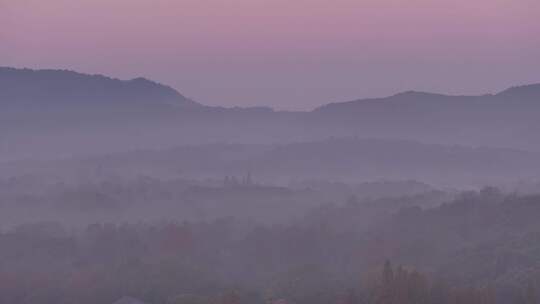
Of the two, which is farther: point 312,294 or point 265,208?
point 265,208

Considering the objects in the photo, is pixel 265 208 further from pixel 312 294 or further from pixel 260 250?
pixel 312 294

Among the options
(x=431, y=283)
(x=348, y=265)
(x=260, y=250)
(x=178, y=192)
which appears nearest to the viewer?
(x=431, y=283)

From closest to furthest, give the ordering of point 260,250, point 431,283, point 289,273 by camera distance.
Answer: point 431,283
point 289,273
point 260,250

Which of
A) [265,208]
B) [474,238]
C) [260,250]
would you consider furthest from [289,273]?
[265,208]

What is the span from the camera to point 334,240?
97.1m

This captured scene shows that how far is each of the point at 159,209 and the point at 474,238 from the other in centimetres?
6782

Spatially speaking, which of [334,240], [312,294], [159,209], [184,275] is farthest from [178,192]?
[312,294]

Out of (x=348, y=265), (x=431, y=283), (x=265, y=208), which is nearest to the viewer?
(x=431, y=283)

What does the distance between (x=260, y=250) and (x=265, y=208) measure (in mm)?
51140

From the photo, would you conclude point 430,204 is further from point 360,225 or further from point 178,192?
point 178,192

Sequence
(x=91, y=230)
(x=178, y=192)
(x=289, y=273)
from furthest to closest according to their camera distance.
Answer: (x=178, y=192) → (x=91, y=230) → (x=289, y=273)

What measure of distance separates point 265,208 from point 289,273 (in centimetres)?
7354

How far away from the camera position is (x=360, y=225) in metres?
109

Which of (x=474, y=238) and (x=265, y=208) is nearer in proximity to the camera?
(x=474, y=238)
